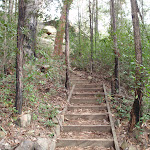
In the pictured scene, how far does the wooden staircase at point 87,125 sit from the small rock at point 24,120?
979mm

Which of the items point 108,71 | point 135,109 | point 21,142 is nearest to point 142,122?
point 135,109

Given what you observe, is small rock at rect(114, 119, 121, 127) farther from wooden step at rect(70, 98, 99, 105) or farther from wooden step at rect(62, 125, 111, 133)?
wooden step at rect(70, 98, 99, 105)

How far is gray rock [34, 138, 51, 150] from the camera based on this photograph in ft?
12.0

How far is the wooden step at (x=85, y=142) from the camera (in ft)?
14.4

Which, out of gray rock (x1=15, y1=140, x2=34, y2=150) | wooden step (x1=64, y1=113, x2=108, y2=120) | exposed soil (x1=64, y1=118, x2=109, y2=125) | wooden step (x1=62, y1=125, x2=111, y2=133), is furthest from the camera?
wooden step (x1=64, y1=113, x2=108, y2=120)

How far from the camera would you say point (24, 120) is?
4.12 metres

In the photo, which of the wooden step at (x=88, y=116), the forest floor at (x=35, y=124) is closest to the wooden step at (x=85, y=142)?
the forest floor at (x=35, y=124)

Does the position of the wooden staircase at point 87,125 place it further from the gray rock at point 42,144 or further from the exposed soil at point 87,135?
the gray rock at point 42,144

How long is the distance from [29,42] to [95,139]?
166 inches

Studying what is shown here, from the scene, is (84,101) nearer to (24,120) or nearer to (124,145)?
(124,145)

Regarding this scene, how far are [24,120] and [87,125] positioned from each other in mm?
2015

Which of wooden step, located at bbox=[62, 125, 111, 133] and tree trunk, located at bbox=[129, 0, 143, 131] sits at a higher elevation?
tree trunk, located at bbox=[129, 0, 143, 131]

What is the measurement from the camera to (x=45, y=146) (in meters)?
3.84

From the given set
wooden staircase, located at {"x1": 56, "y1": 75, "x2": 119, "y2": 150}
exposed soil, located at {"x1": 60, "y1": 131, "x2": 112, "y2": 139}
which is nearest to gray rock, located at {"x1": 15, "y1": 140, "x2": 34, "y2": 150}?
wooden staircase, located at {"x1": 56, "y1": 75, "x2": 119, "y2": 150}
